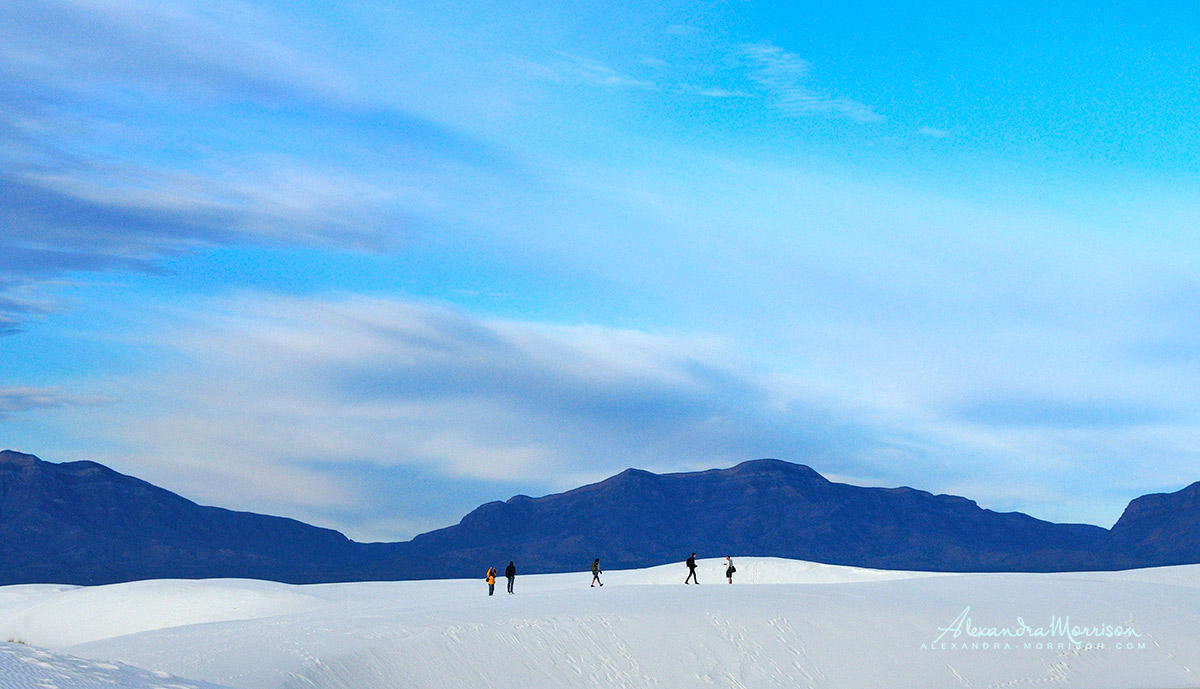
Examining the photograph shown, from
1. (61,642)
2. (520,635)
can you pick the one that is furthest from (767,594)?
(61,642)

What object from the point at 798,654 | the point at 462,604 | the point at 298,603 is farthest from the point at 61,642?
the point at 798,654

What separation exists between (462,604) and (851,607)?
11559 mm

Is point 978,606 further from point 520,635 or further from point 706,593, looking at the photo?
point 520,635

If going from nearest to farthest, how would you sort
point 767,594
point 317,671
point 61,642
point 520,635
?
point 317,671, point 520,635, point 767,594, point 61,642

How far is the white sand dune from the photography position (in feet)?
80.4

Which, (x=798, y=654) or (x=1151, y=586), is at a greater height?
(x=1151, y=586)

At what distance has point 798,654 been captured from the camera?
97.5 feet

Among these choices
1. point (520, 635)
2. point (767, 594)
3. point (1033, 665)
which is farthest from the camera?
point (767, 594)

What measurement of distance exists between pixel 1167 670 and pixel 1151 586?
12.2 m

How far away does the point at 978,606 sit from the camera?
35.8m

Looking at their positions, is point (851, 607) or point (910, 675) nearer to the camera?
point (910, 675)

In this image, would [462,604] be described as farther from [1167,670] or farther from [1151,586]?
[1151,586]

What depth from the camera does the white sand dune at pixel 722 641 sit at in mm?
24516

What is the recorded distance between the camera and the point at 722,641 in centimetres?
2958
